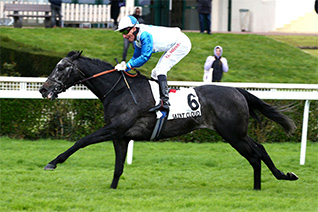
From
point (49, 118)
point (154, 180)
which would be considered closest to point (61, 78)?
point (154, 180)

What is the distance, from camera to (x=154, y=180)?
5.84m

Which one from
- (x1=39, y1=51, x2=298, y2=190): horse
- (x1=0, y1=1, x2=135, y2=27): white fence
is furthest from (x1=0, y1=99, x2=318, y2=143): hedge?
(x1=0, y1=1, x2=135, y2=27): white fence

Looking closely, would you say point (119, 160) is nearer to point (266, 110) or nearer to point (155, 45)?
point (155, 45)

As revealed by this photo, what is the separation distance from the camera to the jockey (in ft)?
17.4

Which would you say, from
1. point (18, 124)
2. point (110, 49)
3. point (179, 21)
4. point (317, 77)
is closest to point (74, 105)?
point (18, 124)

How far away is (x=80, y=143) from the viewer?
512 cm

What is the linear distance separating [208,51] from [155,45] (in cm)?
841

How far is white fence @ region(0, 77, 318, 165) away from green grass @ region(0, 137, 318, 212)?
0.60m

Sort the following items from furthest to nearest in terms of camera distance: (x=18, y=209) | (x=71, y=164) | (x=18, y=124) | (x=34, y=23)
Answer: (x=34, y=23)
(x=18, y=124)
(x=71, y=164)
(x=18, y=209)

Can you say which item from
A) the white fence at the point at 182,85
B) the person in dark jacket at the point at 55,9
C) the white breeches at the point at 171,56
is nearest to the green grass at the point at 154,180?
the white fence at the point at 182,85

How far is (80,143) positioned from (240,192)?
1.59m

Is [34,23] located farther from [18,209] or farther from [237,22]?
[18,209]

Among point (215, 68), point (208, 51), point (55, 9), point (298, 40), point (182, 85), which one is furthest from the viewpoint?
point (298, 40)

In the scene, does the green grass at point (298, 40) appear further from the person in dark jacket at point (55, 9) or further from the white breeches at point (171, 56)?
the white breeches at point (171, 56)
